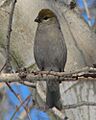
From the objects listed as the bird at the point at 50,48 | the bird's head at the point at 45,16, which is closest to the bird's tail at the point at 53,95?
the bird at the point at 50,48

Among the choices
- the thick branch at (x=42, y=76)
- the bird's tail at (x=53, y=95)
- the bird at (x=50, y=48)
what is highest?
the thick branch at (x=42, y=76)

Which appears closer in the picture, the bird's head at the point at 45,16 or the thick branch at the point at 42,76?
the thick branch at the point at 42,76

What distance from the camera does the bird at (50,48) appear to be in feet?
6.26

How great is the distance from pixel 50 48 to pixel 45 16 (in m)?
0.16

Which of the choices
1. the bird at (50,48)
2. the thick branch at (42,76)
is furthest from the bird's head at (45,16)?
the thick branch at (42,76)

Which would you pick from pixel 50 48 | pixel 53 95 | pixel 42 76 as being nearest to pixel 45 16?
pixel 50 48

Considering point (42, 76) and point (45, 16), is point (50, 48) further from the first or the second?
point (42, 76)

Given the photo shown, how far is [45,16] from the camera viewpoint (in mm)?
2027

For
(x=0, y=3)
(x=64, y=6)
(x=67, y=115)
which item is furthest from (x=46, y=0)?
(x=67, y=115)

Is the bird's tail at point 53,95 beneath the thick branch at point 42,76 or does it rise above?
beneath

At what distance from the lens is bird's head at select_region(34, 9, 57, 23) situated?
1896 mm

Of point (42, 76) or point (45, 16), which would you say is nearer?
point (42, 76)

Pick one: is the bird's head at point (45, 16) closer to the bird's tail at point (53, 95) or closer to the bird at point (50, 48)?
the bird at point (50, 48)

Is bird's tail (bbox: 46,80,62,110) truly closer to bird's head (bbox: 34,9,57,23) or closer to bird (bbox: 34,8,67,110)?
bird (bbox: 34,8,67,110)
